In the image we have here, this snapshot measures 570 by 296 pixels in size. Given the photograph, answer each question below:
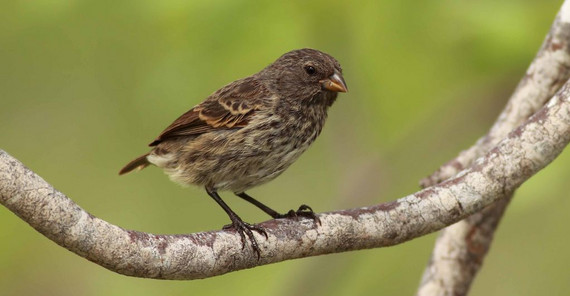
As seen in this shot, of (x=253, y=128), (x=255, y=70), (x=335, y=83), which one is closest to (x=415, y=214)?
(x=253, y=128)

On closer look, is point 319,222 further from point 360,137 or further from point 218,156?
point 360,137

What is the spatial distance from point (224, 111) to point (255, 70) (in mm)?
964

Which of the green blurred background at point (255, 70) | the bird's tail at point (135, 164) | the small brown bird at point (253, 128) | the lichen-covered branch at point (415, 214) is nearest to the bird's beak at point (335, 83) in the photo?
the small brown bird at point (253, 128)

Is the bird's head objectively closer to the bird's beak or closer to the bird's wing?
the bird's beak

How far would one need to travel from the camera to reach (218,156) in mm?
4789

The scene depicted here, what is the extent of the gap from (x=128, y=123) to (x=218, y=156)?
4.26ft

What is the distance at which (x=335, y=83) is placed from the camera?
502 cm

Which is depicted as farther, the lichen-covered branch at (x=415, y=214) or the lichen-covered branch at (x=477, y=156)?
the lichen-covered branch at (x=477, y=156)

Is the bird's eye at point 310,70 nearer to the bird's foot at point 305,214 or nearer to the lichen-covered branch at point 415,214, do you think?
the bird's foot at point 305,214

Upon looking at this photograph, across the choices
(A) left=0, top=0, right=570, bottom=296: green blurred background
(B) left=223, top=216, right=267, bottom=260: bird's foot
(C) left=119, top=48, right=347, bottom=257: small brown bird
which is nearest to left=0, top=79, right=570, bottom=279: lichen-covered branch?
(B) left=223, top=216, right=267, bottom=260: bird's foot

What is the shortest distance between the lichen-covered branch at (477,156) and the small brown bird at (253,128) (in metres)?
0.84

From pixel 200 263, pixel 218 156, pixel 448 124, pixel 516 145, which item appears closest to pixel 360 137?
pixel 448 124

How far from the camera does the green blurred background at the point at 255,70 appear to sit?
16.7ft

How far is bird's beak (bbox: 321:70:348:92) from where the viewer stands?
4992 mm
